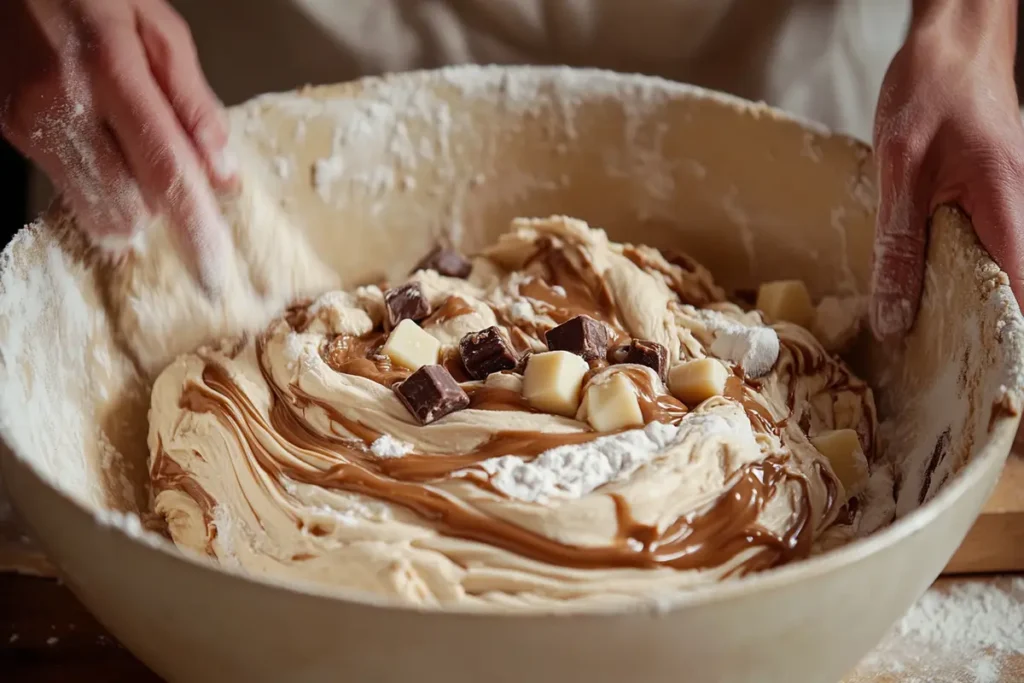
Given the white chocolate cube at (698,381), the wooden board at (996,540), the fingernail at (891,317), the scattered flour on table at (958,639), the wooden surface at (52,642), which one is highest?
the fingernail at (891,317)

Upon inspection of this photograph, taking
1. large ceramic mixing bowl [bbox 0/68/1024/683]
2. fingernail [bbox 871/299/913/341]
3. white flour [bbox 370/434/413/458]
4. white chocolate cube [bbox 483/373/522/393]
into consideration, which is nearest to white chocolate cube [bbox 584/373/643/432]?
white chocolate cube [bbox 483/373/522/393]

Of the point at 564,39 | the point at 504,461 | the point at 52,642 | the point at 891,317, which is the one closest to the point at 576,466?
the point at 504,461

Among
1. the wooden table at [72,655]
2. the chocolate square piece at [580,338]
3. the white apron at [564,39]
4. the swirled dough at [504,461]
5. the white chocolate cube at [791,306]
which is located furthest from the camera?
the white apron at [564,39]

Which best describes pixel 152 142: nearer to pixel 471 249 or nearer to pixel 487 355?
pixel 487 355

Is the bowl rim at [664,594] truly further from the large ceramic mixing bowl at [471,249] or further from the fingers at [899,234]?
the fingers at [899,234]

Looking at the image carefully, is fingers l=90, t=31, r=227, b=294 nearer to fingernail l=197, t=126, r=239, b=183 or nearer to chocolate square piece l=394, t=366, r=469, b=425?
fingernail l=197, t=126, r=239, b=183

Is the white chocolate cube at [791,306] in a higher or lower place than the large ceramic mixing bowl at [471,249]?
lower

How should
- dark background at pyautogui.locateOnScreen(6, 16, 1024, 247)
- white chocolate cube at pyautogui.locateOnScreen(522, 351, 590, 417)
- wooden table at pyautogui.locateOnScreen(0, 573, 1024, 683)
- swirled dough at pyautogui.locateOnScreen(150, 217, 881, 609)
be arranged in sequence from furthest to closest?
dark background at pyautogui.locateOnScreen(6, 16, 1024, 247)
white chocolate cube at pyautogui.locateOnScreen(522, 351, 590, 417)
wooden table at pyautogui.locateOnScreen(0, 573, 1024, 683)
swirled dough at pyautogui.locateOnScreen(150, 217, 881, 609)

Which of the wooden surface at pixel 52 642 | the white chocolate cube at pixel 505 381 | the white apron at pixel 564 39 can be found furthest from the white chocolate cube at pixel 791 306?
the wooden surface at pixel 52 642
